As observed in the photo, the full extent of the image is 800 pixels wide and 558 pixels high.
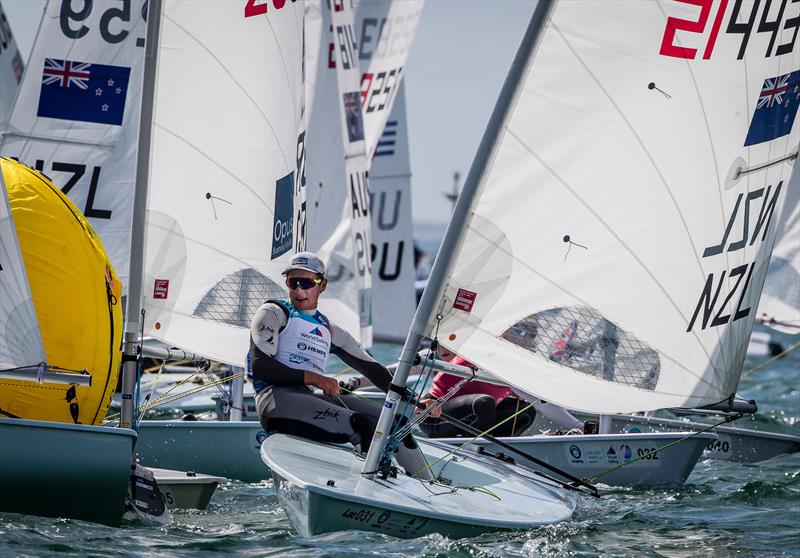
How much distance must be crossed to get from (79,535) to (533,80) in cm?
290

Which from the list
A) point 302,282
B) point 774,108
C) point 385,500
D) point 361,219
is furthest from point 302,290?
point 361,219

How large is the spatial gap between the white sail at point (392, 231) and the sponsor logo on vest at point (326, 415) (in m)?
8.10

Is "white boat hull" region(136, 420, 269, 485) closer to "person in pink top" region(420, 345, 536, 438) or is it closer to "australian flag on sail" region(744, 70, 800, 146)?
"person in pink top" region(420, 345, 536, 438)

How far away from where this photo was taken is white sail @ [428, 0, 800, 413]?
5.90 m

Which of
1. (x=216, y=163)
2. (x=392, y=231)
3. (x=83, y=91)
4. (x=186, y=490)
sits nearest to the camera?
(x=186, y=490)

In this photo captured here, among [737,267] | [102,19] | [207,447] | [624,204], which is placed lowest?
[207,447]

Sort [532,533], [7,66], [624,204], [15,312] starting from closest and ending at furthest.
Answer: [532,533]
[15,312]
[624,204]
[7,66]

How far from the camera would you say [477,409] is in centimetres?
815

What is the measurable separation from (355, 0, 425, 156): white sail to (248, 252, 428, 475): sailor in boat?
289 inches

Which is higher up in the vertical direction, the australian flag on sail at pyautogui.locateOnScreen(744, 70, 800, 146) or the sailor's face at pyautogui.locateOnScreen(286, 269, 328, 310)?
the australian flag on sail at pyautogui.locateOnScreen(744, 70, 800, 146)

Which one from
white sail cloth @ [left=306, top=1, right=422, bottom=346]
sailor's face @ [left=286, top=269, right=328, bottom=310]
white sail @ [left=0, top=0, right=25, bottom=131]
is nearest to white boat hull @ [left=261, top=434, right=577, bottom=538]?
sailor's face @ [left=286, top=269, right=328, bottom=310]

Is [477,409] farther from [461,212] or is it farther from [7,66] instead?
[7,66]

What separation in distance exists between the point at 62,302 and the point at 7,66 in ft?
28.1

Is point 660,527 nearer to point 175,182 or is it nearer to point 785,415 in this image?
point 175,182
